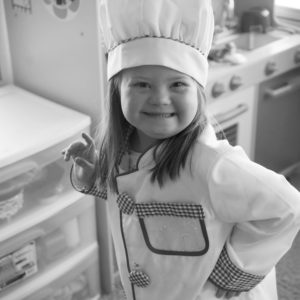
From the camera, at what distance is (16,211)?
1.37m

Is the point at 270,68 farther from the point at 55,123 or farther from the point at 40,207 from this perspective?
the point at 40,207

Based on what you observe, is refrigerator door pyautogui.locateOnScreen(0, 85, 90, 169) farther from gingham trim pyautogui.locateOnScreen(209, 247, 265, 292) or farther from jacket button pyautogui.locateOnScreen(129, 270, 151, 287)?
gingham trim pyautogui.locateOnScreen(209, 247, 265, 292)

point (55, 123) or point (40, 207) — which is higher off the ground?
point (55, 123)

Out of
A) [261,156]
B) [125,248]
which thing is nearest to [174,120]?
[125,248]

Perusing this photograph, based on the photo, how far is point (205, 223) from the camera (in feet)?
3.16

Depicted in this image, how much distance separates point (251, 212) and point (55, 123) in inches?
26.0

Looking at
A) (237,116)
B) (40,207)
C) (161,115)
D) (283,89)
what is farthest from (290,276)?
(161,115)

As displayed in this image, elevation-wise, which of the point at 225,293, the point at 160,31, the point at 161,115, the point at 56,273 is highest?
the point at 160,31

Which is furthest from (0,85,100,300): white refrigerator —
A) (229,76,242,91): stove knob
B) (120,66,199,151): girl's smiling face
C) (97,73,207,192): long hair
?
(229,76,242,91): stove knob

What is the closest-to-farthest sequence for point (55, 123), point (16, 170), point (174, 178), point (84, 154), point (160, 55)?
1. point (160, 55)
2. point (174, 178)
3. point (84, 154)
4. point (16, 170)
5. point (55, 123)

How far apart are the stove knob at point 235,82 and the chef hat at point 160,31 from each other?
0.88 m

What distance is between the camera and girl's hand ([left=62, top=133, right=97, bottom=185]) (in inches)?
41.7

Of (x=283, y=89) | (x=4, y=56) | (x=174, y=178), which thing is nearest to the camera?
(x=174, y=178)

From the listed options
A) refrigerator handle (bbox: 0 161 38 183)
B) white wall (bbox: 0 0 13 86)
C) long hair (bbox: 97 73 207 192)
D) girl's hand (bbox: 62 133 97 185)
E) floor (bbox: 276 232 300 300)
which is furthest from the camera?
floor (bbox: 276 232 300 300)
